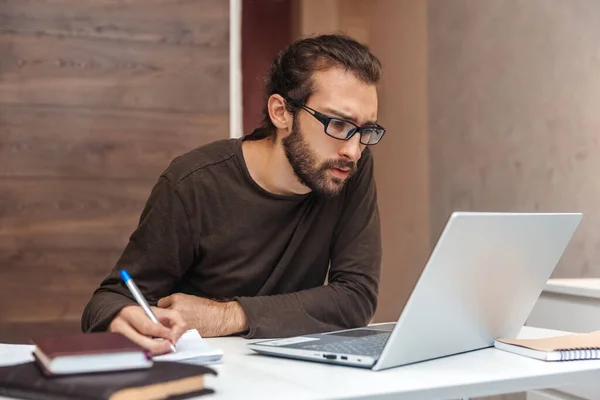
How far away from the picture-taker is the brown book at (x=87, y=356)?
2.60 ft

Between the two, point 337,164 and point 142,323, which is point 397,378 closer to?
point 142,323

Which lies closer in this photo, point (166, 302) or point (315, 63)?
point (166, 302)

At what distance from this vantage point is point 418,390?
880 millimetres

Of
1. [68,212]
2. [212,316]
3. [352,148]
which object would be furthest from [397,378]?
[68,212]

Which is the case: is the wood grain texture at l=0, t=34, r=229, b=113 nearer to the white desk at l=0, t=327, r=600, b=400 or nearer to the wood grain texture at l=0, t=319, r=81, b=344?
the wood grain texture at l=0, t=319, r=81, b=344

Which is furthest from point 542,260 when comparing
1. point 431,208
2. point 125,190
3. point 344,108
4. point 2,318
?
point 431,208

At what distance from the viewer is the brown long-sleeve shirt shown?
1588 mm

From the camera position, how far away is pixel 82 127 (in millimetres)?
2699

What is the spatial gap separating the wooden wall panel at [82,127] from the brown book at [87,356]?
74.5 inches

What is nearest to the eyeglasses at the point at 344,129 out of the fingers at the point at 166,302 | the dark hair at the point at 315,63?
the dark hair at the point at 315,63

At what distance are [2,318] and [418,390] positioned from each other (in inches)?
82.8

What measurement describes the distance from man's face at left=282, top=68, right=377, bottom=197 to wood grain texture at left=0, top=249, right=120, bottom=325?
4.17 ft

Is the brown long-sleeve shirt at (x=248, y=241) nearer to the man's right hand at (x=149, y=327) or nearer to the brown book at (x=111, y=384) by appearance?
the man's right hand at (x=149, y=327)

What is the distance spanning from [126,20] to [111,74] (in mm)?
213
